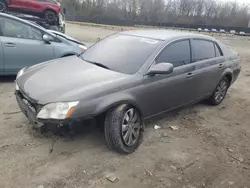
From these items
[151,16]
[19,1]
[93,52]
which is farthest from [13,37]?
[151,16]

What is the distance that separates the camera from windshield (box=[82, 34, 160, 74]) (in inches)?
149

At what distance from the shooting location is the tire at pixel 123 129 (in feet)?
10.6

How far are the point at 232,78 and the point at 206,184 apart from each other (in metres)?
3.34

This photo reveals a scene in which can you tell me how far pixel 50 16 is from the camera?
12.8m

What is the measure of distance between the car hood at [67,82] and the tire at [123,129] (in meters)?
0.30

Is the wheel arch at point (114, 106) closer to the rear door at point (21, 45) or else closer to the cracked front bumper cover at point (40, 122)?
the cracked front bumper cover at point (40, 122)

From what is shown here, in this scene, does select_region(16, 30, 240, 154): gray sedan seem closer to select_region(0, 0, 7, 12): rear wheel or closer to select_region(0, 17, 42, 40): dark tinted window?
select_region(0, 17, 42, 40): dark tinted window

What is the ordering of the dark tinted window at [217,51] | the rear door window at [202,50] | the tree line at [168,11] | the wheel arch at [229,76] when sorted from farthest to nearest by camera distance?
the tree line at [168,11] → the wheel arch at [229,76] → the dark tinted window at [217,51] → the rear door window at [202,50]

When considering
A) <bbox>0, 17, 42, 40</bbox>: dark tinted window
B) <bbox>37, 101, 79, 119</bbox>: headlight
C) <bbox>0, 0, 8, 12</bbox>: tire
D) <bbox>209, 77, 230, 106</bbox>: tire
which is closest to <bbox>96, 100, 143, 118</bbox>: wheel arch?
<bbox>37, 101, 79, 119</bbox>: headlight

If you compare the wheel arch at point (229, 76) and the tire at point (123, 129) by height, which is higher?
the wheel arch at point (229, 76)

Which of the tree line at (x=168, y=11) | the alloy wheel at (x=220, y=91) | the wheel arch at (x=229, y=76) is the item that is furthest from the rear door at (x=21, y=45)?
the tree line at (x=168, y=11)

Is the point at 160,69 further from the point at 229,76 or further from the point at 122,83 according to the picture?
the point at 229,76

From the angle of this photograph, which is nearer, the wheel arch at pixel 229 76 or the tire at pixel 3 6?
the wheel arch at pixel 229 76

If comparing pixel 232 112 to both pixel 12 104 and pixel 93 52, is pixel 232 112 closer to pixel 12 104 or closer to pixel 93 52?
pixel 93 52
